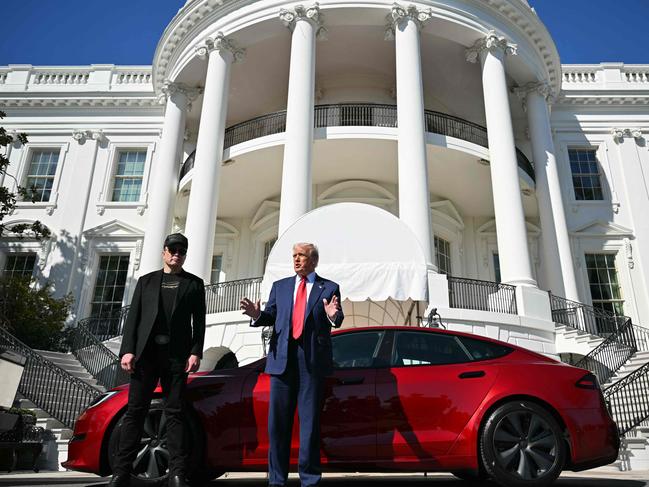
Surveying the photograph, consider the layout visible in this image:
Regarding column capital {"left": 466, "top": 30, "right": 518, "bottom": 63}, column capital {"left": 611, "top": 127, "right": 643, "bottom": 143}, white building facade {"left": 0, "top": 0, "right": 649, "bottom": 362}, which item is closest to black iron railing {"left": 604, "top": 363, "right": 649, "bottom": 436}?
white building facade {"left": 0, "top": 0, "right": 649, "bottom": 362}

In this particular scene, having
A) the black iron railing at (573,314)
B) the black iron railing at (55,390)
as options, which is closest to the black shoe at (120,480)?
the black iron railing at (55,390)

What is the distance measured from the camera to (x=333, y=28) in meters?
17.3

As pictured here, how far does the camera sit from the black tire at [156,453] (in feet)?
13.9

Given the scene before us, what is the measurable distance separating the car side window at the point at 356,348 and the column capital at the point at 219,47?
14697 millimetres

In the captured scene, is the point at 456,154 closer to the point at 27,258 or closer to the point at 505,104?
the point at 505,104

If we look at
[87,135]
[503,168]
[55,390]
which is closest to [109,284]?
[87,135]

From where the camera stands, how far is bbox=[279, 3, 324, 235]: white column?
45.1 ft

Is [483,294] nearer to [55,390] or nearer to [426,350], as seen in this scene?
[426,350]

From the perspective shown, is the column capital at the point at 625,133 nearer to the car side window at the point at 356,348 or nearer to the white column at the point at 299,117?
the white column at the point at 299,117

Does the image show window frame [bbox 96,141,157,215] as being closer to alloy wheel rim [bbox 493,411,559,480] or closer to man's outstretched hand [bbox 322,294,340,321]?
man's outstretched hand [bbox 322,294,340,321]

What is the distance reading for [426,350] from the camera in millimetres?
4660

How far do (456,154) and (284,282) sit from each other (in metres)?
13.4

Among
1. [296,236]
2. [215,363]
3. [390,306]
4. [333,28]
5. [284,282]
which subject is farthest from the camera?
[333,28]

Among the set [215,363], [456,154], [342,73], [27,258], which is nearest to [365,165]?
[456,154]
